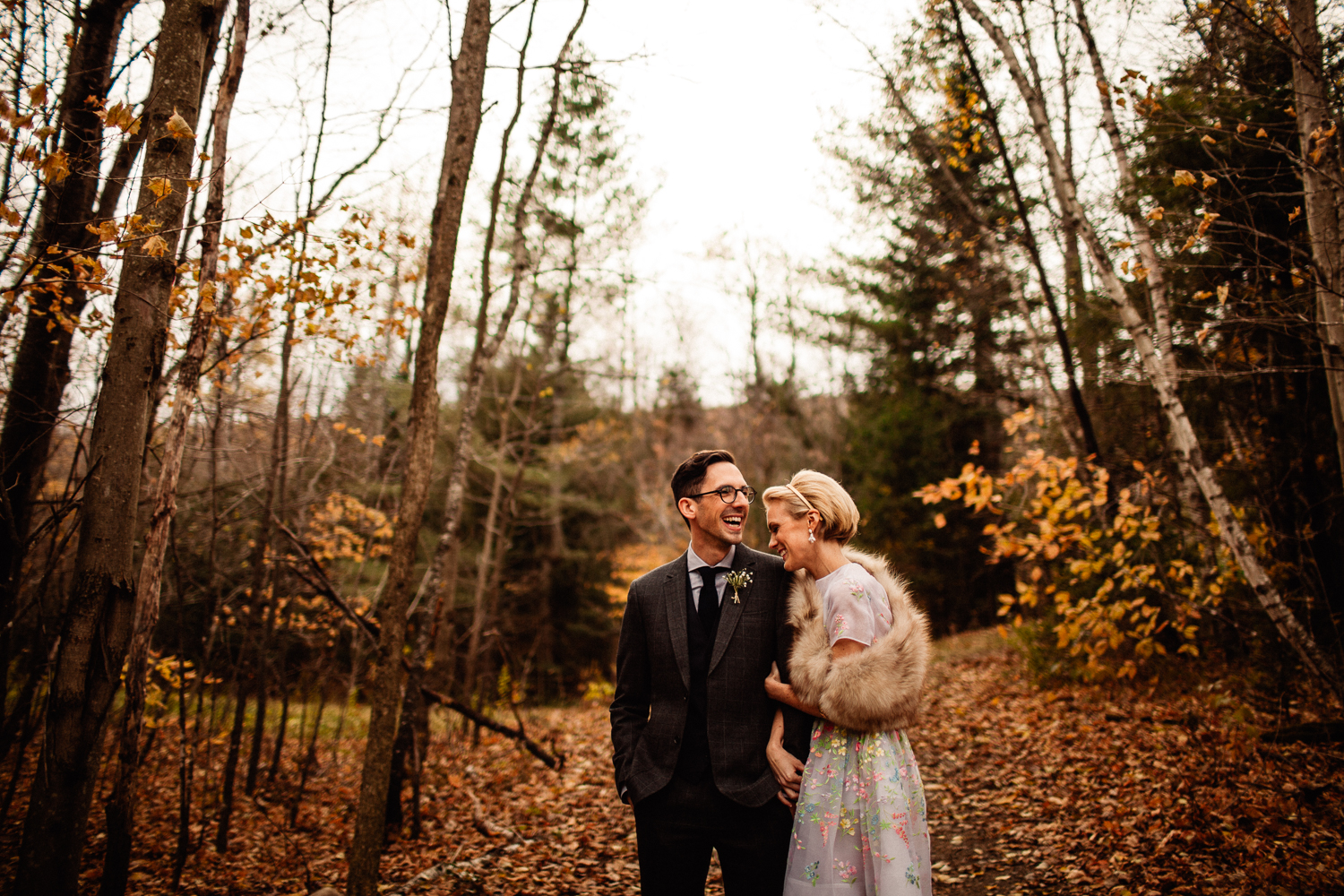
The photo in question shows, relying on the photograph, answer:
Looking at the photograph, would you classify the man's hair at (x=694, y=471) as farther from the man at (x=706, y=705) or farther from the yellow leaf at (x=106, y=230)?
the yellow leaf at (x=106, y=230)

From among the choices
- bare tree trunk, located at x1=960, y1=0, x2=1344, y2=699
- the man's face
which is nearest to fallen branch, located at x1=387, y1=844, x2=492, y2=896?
the man's face

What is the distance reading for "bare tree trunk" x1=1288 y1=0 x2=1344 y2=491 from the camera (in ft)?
14.5

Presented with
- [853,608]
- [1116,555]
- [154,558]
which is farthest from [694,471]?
[1116,555]

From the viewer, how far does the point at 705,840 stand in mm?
2574

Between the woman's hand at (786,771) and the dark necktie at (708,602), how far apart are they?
18.5 inches

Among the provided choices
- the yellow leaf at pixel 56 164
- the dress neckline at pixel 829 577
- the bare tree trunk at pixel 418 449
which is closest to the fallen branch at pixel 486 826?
the bare tree trunk at pixel 418 449

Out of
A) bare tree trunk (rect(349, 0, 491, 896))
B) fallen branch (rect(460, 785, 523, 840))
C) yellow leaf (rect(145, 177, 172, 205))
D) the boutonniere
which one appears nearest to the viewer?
the boutonniere

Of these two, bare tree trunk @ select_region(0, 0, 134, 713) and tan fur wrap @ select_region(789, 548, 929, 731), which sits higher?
bare tree trunk @ select_region(0, 0, 134, 713)

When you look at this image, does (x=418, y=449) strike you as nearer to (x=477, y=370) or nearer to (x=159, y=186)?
(x=159, y=186)

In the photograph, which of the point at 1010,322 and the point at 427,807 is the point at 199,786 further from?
the point at 1010,322

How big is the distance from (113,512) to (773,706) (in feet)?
9.75

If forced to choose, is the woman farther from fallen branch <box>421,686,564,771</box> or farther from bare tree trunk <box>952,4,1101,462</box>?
bare tree trunk <box>952,4,1101,462</box>

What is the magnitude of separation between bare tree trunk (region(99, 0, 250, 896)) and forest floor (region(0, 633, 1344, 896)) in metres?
1.02

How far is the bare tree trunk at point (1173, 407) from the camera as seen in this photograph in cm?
464
